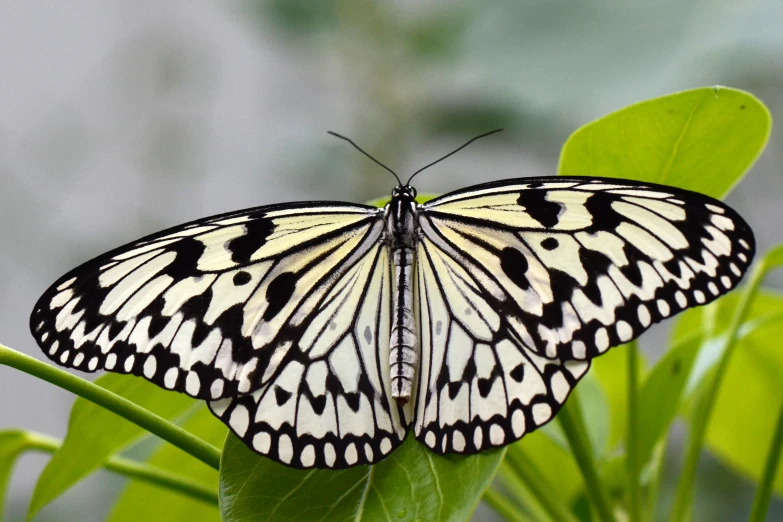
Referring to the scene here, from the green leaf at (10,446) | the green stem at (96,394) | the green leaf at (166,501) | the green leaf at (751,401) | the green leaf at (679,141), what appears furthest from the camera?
the green leaf at (751,401)

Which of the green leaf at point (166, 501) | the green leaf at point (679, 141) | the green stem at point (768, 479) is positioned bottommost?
the green stem at point (768, 479)

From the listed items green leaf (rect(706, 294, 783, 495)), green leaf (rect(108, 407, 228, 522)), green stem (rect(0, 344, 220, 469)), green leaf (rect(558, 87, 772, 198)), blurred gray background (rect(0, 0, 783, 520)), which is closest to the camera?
green stem (rect(0, 344, 220, 469))

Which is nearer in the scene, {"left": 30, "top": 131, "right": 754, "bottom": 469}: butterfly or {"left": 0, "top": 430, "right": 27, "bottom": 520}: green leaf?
{"left": 30, "top": 131, "right": 754, "bottom": 469}: butterfly

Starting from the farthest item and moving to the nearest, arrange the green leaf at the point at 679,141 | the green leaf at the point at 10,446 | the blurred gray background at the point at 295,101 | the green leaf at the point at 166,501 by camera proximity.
Answer: the blurred gray background at the point at 295,101
the green leaf at the point at 166,501
the green leaf at the point at 10,446
the green leaf at the point at 679,141

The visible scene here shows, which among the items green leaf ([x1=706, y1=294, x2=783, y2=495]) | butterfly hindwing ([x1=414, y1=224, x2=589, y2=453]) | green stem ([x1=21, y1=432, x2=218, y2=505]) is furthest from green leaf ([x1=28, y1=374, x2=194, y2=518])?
green leaf ([x1=706, y1=294, x2=783, y2=495])

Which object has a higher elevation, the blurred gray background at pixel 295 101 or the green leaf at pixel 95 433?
the blurred gray background at pixel 295 101

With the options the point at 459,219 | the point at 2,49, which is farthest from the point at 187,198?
the point at 459,219

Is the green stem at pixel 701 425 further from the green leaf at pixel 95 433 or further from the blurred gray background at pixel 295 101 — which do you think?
the blurred gray background at pixel 295 101

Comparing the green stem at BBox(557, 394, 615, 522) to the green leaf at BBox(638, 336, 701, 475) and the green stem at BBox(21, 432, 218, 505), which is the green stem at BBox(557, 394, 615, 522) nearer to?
the green leaf at BBox(638, 336, 701, 475)

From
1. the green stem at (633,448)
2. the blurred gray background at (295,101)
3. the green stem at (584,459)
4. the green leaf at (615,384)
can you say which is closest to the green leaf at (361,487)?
the green stem at (584,459)
